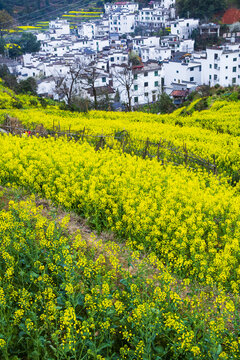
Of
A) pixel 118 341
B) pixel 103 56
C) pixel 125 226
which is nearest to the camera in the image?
pixel 118 341

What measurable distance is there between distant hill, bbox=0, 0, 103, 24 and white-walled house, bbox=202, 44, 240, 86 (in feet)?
230

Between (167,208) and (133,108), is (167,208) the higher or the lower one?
the higher one

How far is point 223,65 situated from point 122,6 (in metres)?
68.9

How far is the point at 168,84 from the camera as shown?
54250 millimetres

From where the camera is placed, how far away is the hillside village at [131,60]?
4866 cm

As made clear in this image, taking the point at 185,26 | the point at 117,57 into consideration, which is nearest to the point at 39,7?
the point at 185,26

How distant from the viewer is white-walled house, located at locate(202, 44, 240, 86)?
48.3 meters

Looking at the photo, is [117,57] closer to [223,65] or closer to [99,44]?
[99,44]

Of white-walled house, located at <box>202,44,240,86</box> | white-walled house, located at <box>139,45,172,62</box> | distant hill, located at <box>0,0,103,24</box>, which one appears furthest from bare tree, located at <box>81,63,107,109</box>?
distant hill, located at <box>0,0,103,24</box>

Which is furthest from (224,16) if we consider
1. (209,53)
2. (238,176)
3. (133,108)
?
(238,176)

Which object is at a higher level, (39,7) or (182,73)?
(39,7)

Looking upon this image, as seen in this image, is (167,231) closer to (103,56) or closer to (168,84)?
(168,84)

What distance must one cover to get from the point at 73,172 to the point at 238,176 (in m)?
6.24

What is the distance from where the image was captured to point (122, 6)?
107 m
